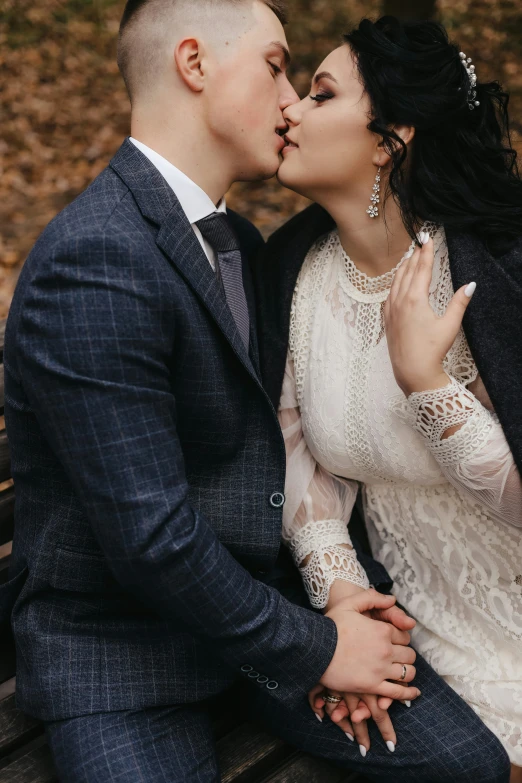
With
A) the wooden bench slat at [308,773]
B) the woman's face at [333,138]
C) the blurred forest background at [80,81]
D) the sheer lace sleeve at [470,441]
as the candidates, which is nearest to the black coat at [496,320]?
the sheer lace sleeve at [470,441]

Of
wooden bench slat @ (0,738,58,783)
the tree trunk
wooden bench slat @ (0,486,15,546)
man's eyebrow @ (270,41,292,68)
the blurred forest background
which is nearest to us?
wooden bench slat @ (0,738,58,783)

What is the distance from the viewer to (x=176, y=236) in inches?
79.4

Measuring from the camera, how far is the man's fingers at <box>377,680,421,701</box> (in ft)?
7.00

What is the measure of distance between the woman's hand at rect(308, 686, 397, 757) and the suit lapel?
3.01 ft

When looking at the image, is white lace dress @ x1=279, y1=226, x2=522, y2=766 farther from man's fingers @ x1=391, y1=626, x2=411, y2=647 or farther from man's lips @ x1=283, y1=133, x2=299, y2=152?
man's lips @ x1=283, y1=133, x2=299, y2=152

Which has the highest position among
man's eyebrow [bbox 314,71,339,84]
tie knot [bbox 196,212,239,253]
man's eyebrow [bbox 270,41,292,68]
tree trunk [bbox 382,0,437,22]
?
tree trunk [bbox 382,0,437,22]

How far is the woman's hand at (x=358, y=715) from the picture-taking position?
215 cm

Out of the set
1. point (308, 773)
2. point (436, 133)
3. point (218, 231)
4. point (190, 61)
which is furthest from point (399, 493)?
point (190, 61)

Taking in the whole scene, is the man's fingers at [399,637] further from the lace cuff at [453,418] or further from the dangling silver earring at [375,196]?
the dangling silver earring at [375,196]

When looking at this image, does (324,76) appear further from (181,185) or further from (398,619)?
(398,619)

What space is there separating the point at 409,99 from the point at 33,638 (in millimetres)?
1773

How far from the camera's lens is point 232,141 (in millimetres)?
2279

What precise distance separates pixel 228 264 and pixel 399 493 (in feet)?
2.86

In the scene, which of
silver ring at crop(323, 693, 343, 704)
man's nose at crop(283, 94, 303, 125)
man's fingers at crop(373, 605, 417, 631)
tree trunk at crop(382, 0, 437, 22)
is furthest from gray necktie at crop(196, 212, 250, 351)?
tree trunk at crop(382, 0, 437, 22)
